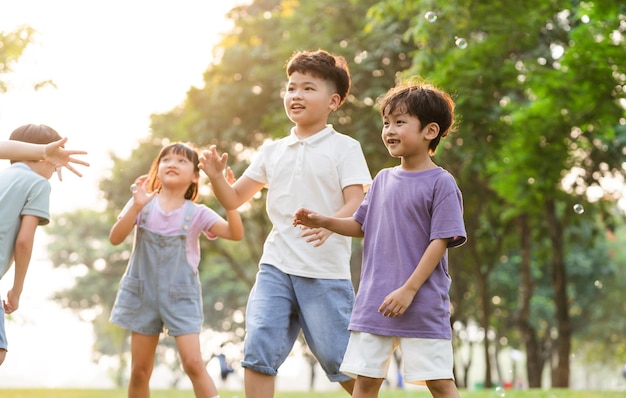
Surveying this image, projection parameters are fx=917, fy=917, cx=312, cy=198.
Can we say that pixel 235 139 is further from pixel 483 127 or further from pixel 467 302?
pixel 467 302

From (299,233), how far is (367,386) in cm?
107

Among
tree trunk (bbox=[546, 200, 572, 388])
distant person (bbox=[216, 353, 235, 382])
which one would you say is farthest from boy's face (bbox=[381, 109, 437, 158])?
tree trunk (bbox=[546, 200, 572, 388])

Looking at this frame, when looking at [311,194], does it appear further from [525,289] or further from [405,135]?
[525,289]

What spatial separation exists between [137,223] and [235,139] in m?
12.9

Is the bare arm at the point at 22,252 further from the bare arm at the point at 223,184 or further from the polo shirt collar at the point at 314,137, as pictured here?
the polo shirt collar at the point at 314,137

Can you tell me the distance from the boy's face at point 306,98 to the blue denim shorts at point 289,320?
0.87 m

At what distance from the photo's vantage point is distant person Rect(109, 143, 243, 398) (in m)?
5.75

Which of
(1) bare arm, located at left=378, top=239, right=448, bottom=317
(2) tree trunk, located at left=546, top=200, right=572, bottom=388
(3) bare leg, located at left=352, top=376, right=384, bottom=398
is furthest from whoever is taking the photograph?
(2) tree trunk, located at left=546, top=200, right=572, bottom=388

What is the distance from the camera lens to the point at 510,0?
1443cm

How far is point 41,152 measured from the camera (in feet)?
A: 16.1

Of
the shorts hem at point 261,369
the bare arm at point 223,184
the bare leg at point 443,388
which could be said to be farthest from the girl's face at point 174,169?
the bare leg at point 443,388

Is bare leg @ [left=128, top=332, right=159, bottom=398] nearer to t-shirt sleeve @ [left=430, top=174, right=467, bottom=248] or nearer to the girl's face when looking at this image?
the girl's face

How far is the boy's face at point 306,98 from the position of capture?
201 inches

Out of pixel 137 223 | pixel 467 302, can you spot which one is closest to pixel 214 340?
pixel 467 302
